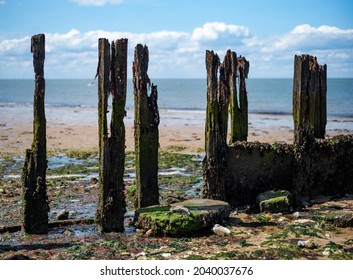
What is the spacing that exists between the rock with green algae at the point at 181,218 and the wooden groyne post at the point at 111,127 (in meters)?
0.74

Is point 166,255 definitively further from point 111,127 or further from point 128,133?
point 128,133

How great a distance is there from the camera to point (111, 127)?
38.0 ft

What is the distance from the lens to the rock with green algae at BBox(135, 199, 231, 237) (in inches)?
445

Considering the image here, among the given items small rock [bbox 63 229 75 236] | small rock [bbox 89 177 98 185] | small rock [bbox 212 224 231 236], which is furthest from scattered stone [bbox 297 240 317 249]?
small rock [bbox 89 177 98 185]

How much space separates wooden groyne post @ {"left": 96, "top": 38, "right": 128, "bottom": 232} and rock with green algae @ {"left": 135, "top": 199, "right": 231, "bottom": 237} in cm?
74

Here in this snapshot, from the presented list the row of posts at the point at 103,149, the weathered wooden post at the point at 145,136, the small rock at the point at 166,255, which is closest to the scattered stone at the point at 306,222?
the weathered wooden post at the point at 145,136

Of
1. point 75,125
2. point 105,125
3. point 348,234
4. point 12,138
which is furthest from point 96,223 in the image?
point 75,125

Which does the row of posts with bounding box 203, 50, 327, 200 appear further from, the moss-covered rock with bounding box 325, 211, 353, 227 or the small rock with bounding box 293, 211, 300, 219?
the moss-covered rock with bounding box 325, 211, 353, 227

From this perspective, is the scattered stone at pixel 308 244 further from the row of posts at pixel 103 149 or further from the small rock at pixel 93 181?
the small rock at pixel 93 181

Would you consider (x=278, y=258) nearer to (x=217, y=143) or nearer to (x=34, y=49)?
(x=217, y=143)

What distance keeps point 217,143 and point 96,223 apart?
148 inches

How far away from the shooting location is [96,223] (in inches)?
471

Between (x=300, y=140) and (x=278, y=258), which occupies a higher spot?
(x=300, y=140)
